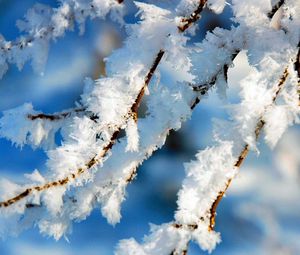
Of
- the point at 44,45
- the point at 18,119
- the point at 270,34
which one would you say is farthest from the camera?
the point at 44,45

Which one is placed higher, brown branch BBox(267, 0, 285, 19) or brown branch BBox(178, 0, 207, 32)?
brown branch BBox(267, 0, 285, 19)

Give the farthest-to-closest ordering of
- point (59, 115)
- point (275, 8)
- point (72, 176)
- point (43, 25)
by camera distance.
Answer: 1. point (43, 25)
2. point (59, 115)
3. point (275, 8)
4. point (72, 176)

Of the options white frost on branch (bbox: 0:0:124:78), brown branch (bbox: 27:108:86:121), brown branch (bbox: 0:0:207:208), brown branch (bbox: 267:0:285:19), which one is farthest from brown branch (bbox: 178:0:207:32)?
white frost on branch (bbox: 0:0:124:78)

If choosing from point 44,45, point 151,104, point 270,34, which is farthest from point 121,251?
point 44,45

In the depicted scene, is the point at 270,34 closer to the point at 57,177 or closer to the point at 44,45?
the point at 57,177

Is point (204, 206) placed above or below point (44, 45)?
below

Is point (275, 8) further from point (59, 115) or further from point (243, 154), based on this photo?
point (59, 115)

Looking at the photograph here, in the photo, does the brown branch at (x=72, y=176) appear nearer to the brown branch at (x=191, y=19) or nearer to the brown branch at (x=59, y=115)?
the brown branch at (x=191, y=19)

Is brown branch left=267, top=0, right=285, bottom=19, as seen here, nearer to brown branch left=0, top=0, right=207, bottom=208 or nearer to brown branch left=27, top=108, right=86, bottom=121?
brown branch left=0, top=0, right=207, bottom=208

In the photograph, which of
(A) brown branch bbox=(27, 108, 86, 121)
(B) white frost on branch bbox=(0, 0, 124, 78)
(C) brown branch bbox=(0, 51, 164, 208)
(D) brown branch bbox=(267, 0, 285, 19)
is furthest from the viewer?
(B) white frost on branch bbox=(0, 0, 124, 78)

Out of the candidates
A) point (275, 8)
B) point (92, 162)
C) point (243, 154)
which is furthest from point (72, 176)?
point (275, 8)

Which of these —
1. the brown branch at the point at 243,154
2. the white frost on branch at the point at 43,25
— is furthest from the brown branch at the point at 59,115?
the brown branch at the point at 243,154
